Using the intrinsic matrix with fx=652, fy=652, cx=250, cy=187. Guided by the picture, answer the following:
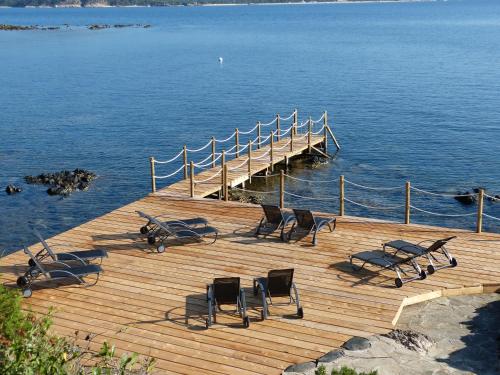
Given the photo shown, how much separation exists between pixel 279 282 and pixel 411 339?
7.98 feet

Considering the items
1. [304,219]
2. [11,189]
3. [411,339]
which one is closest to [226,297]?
[411,339]

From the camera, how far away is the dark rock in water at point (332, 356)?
32.6ft

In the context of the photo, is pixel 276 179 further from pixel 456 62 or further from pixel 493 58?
pixel 493 58

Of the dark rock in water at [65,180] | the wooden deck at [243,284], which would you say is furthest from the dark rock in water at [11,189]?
the wooden deck at [243,284]

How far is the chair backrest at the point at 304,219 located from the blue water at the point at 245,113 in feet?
32.3

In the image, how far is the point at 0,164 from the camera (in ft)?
103

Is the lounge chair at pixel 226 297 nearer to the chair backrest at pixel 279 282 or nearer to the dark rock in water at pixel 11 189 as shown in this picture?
the chair backrest at pixel 279 282

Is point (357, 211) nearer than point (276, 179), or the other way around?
point (357, 211)

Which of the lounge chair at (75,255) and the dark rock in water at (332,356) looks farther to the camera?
the lounge chair at (75,255)

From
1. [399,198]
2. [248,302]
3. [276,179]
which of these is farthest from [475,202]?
[248,302]

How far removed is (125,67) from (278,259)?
59.2m

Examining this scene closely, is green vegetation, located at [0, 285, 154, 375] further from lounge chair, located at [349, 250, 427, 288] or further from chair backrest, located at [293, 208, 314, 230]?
chair backrest, located at [293, 208, 314, 230]

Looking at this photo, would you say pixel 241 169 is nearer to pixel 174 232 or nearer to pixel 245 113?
pixel 174 232

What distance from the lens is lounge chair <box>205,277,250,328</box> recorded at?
1104cm
